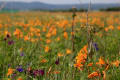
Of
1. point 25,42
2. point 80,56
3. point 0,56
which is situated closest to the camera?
point 80,56

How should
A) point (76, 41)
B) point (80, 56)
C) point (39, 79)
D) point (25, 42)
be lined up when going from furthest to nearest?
point (25, 42) → point (76, 41) → point (39, 79) → point (80, 56)

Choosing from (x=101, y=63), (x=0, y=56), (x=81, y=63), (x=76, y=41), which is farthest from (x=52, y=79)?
(x=76, y=41)

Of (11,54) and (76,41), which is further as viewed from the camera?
(76,41)

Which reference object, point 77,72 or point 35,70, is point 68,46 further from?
point 35,70

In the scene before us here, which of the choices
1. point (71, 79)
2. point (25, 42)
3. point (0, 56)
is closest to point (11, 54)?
point (0, 56)

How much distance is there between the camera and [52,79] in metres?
1.65

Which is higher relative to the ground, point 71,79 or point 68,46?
point 71,79

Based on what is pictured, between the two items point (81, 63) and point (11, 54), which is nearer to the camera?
point (81, 63)

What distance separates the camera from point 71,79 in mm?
1610

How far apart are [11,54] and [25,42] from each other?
0.95 metres

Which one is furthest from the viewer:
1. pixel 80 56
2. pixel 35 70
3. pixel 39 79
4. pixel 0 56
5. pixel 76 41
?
pixel 76 41

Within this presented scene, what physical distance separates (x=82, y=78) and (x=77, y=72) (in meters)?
0.30

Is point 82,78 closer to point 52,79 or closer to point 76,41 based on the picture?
point 52,79

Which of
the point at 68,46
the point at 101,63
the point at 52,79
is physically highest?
the point at 101,63
